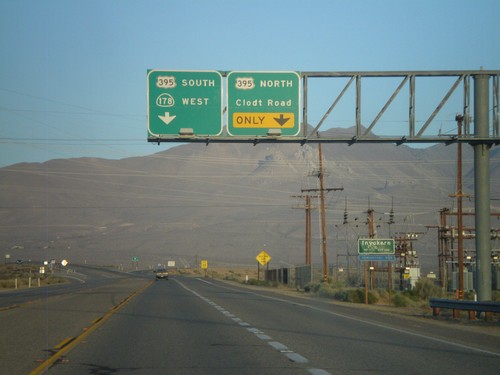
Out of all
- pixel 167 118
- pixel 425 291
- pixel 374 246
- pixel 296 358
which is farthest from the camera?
pixel 425 291

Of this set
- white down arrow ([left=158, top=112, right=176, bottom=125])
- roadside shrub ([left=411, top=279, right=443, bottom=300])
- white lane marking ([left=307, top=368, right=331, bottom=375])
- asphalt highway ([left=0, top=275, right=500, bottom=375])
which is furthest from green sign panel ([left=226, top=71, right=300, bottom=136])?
roadside shrub ([left=411, top=279, right=443, bottom=300])

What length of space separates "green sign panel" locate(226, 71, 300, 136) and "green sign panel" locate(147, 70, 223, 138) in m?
0.54

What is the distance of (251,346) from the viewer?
1606cm

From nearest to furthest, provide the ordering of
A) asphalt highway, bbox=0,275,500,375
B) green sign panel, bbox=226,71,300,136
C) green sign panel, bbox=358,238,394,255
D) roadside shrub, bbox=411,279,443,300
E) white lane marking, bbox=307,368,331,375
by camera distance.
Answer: white lane marking, bbox=307,368,331,375, asphalt highway, bbox=0,275,500,375, green sign panel, bbox=226,71,300,136, green sign panel, bbox=358,238,394,255, roadside shrub, bbox=411,279,443,300

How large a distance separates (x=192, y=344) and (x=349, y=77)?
45.3ft

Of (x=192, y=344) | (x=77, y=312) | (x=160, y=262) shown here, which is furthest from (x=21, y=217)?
(x=192, y=344)

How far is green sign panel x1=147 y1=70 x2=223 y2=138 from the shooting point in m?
27.0

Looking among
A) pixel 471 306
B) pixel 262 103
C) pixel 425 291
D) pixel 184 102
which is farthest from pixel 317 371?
pixel 425 291

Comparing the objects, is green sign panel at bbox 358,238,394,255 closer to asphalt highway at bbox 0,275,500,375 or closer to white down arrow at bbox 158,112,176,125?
asphalt highway at bbox 0,275,500,375

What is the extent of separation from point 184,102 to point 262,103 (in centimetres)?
276

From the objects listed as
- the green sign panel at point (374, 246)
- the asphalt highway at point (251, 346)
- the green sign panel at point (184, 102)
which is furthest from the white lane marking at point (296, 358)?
the green sign panel at point (374, 246)

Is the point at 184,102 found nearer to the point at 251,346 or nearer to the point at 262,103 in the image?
the point at 262,103

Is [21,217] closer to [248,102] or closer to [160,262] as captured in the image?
[160,262]

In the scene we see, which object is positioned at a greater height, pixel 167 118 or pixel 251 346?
pixel 167 118
